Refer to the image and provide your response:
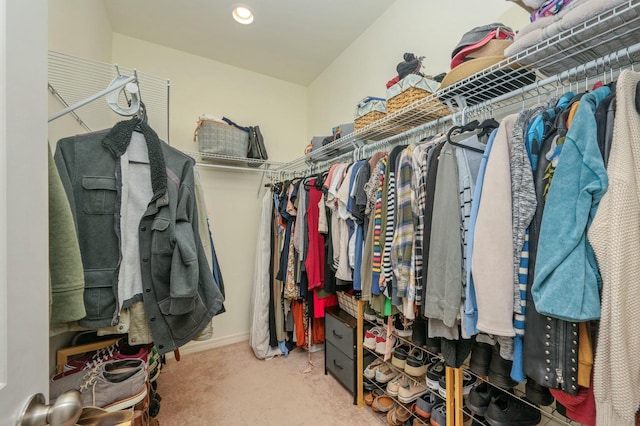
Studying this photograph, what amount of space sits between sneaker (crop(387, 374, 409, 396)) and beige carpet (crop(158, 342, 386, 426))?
232 millimetres

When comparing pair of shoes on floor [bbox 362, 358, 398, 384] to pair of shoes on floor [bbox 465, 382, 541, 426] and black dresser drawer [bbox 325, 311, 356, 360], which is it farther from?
pair of shoes on floor [bbox 465, 382, 541, 426]

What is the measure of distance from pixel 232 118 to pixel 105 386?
2.30m

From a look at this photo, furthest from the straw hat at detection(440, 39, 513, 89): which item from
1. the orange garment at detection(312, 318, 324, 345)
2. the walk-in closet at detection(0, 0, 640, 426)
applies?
the orange garment at detection(312, 318, 324, 345)

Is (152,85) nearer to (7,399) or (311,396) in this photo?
(7,399)

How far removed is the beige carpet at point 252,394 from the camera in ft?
5.14

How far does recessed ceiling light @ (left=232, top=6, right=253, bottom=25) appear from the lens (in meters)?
1.88

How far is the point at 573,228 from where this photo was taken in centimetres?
61

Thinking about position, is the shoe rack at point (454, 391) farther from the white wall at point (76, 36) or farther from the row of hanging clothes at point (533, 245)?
the white wall at point (76, 36)

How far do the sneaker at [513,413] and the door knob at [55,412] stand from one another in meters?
1.28

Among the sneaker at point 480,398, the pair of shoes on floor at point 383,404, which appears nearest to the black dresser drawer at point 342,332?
the pair of shoes on floor at point 383,404

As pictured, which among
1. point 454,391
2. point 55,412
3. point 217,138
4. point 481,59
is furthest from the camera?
point 217,138

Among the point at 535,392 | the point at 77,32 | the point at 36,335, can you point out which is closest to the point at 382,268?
the point at 535,392

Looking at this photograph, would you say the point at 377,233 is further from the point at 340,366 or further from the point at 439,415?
the point at 340,366

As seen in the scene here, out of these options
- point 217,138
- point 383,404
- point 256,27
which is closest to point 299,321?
point 383,404
